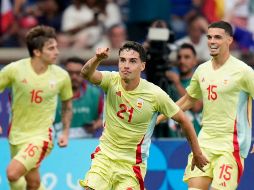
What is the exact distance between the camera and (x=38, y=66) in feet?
48.6

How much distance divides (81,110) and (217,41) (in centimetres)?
382

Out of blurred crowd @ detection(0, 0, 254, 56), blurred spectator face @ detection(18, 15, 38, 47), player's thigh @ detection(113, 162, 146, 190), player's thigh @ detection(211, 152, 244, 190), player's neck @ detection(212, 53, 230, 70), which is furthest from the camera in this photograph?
blurred spectator face @ detection(18, 15, 38, 47)

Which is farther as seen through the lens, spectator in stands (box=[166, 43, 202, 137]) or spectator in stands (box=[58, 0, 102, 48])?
spectator in stands (box=[58, 0, 102, 48])

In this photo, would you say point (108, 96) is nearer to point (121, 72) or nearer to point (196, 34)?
point (121, 72)

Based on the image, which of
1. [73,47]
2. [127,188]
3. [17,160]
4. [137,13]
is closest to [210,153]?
[127,188]

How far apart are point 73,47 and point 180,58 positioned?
3263mm

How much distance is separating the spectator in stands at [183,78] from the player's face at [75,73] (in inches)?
51.8

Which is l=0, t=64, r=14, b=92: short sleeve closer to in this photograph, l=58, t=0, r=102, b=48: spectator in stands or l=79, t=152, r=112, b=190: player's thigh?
l=79, t=152, r=112, b=190: player's thigh

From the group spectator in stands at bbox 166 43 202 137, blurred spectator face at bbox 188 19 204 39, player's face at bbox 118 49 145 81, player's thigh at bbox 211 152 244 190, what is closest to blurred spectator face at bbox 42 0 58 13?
blurred spectator face at bbox 188 19 204 39

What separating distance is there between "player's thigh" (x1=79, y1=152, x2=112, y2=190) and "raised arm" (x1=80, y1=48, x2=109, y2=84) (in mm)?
818

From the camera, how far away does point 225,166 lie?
12.9 meters

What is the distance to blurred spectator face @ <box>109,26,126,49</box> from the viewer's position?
18.8 m

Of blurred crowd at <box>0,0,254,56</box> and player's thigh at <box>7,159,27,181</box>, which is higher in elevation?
blurred crowd at <box>0,0,254,56</box>

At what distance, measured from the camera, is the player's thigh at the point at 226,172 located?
12.8 m
